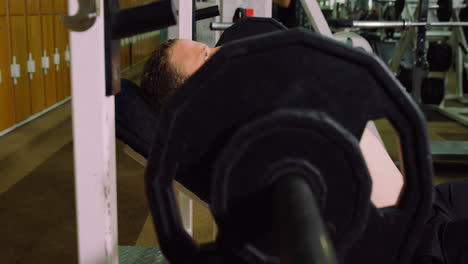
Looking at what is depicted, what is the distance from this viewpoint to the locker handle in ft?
2.06

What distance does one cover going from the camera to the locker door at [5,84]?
12.5ft

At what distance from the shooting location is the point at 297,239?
34 cm

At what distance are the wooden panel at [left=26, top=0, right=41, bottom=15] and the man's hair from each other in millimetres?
3454

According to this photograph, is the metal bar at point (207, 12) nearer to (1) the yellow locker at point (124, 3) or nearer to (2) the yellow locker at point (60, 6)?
(2) the yellow locker at point (60, 6)

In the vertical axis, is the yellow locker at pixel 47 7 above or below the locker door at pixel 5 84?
above

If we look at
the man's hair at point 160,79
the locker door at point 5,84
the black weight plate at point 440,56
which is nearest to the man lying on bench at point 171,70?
the man's hair at point 160,79

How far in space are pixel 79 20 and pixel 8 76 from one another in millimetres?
3703

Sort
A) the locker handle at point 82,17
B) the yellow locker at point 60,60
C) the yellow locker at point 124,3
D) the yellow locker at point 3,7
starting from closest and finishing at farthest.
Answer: the locker handle at point 82,17
the yellow locker at point 3,7
the yellow locker at point 60,60
the yellow locker at point 124,3

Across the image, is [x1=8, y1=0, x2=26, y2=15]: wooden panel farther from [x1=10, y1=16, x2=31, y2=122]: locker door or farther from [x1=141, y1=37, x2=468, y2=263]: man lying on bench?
[x1=141, y1=37, x2=468, y2=263]: man lying on bench

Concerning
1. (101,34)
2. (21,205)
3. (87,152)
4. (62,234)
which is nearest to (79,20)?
(101,34)

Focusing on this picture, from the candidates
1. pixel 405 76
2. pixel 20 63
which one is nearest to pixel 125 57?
pixel 20 63

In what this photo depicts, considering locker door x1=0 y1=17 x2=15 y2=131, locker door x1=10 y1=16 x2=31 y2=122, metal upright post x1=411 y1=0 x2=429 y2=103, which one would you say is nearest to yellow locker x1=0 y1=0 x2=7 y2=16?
locker door x1=0 y1=17 x2=15 y2=131

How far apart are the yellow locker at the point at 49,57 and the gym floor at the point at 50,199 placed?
2.48 feet

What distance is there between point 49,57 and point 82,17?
4616mm
